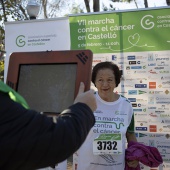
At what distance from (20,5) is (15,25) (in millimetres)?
11959

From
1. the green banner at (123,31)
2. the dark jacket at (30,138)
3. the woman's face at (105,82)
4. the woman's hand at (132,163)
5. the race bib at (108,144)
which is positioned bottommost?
the woman's hand at (132,163)

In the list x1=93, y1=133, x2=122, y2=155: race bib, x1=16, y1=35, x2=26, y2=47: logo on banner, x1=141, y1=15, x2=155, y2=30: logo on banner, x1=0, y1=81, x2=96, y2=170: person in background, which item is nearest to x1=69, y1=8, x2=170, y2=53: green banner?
x1=141, y1=15, x2=155, y2=30: logo on banner

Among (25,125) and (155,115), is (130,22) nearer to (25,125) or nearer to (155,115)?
(155,115)

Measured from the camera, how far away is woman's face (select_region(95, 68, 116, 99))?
2.85 metres

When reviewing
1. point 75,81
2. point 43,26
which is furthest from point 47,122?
point 43,26

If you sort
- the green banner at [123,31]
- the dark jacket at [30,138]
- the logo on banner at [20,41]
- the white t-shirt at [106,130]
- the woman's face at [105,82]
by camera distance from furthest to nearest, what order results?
the logo on banner at [20,41] < the green banner at [123,31] < the woman's face at [105,82] < the white t-shirt at [106,130] < the dark jacket at [30,138]

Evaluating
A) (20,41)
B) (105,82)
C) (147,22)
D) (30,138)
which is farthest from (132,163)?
(20,41)

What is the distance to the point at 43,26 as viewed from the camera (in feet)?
16.6

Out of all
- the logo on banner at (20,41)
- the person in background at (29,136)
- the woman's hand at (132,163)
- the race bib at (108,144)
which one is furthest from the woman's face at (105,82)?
the logo on banner at (20,41)

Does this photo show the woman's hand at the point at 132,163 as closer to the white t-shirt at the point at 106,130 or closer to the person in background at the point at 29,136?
the white t-shirt at the point at 106,130

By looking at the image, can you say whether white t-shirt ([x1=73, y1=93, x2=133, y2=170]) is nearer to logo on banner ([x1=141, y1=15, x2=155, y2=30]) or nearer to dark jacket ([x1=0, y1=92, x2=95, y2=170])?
dark jacket ([x1=0, y1=92, x2=95, y2=170])

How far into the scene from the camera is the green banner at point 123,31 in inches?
174

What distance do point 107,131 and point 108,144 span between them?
0.11 m

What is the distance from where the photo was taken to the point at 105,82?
287cm
